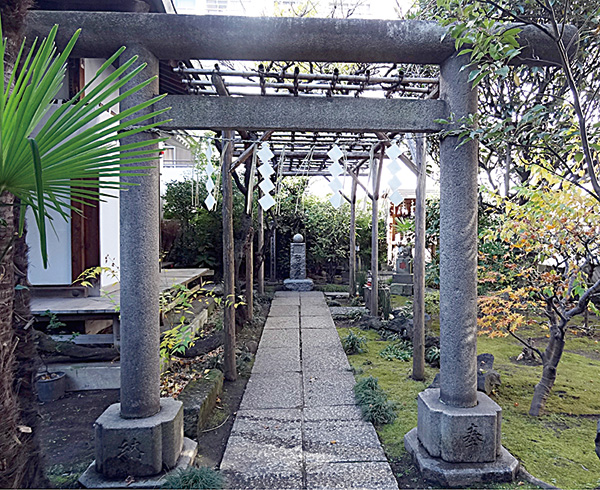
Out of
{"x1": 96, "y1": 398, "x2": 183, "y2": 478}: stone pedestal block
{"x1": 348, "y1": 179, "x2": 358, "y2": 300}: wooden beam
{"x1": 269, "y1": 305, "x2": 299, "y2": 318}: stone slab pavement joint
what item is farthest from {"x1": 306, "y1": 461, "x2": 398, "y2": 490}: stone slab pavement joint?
{"x1": 348, "y1": 179, "x2": 358, "y2": 300}: wooden beam

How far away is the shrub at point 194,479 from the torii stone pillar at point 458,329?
121 cm

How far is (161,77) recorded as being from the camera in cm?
359

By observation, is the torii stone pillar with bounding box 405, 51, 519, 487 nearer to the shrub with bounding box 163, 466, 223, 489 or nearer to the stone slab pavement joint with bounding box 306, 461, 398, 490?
the stone slab pavement joint with bounding box 306, 461, 398, 490

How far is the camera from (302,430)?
3055 millimetres

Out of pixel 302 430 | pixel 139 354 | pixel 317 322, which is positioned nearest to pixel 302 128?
pixel 139 354

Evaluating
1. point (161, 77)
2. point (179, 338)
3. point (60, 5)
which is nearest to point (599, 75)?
point (161, 77)

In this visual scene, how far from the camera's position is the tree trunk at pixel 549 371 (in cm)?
313

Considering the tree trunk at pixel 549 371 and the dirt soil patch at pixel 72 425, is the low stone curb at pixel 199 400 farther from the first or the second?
the tree trunk at pixel 549 371

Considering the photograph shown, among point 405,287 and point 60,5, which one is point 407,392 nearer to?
point 60,5

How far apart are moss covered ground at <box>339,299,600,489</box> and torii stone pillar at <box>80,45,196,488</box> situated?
4.94ft

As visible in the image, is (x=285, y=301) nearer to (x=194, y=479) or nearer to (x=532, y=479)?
(x=194, y=479)

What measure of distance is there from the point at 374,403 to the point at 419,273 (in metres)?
1.33

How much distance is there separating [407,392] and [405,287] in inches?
238

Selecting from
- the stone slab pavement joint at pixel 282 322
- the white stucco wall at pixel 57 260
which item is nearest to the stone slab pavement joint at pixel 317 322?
the stone slab pavement joint at pixel 282 322
